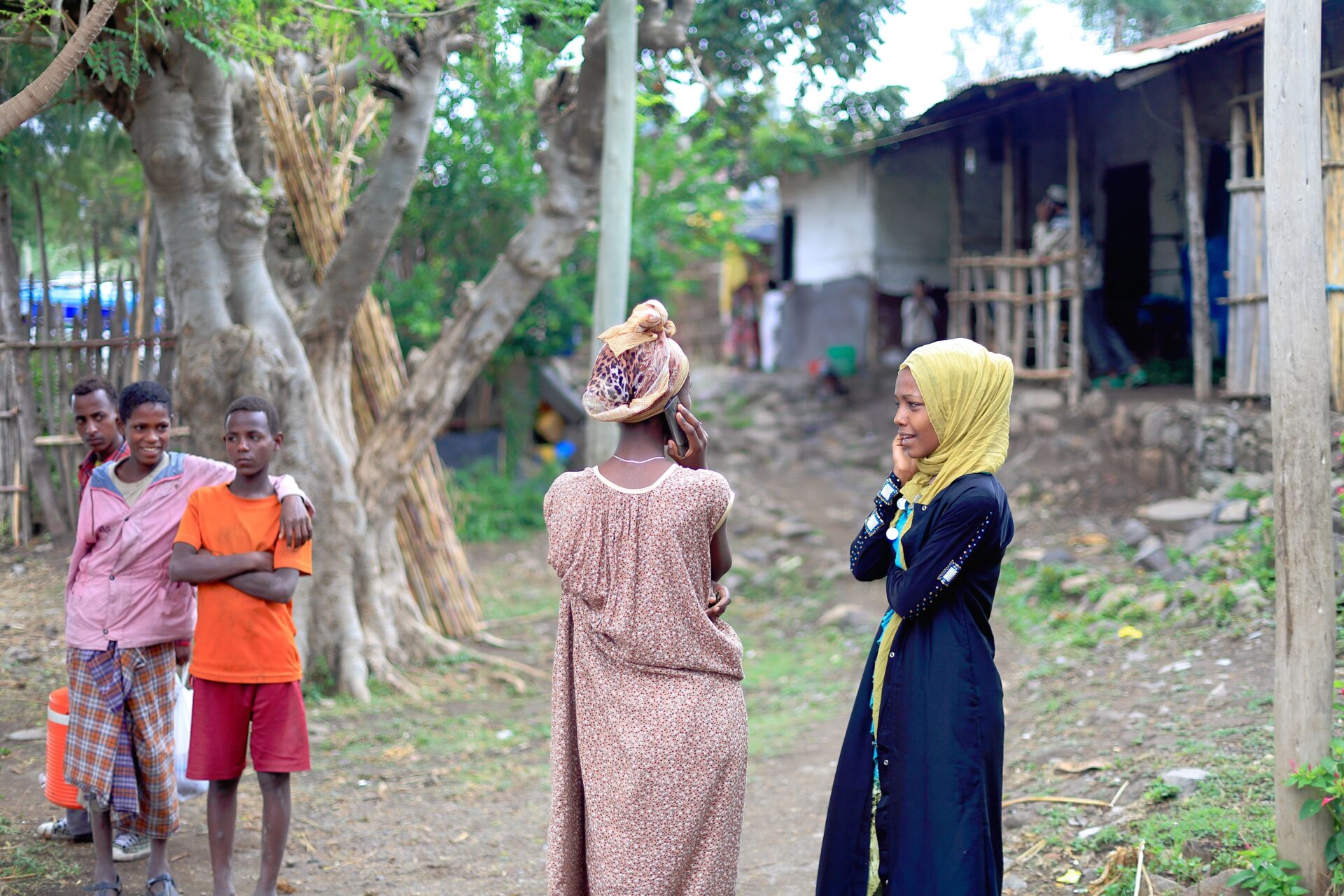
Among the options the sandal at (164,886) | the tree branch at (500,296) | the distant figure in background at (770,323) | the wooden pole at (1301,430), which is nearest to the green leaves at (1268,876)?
the wooden pole at (1301,430)

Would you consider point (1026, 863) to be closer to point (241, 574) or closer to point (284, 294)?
point (241, 574)

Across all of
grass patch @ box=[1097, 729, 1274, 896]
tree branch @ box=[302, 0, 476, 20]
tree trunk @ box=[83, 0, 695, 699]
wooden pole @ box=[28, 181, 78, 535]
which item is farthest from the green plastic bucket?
grass patch @ box=[1097, 729, 1274, 896]

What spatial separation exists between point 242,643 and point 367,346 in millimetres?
4257

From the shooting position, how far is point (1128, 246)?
12.0 meters

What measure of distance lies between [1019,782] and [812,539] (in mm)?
5981

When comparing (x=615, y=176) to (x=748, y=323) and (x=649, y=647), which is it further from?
(x=748, y=323)

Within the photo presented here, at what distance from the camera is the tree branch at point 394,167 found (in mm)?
5910

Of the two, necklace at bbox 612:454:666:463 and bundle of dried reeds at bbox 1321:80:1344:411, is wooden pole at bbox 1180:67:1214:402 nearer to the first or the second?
bundle of dried reeds at bbox 1321:80:1344:411

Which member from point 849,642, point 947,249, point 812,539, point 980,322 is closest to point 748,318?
point 947,249

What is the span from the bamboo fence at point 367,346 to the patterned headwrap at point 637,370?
4.87m

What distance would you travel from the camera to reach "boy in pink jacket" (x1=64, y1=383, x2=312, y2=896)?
3490 mm

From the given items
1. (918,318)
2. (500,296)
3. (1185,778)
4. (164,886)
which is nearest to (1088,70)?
(500,296)

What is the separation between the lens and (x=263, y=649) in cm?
332

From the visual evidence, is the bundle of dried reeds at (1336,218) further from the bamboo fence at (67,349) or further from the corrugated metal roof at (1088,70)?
the bamboo fence at (67,349)
